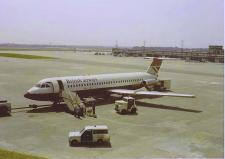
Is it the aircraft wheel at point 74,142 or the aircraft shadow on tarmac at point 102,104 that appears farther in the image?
the aircraft shadow on tarmac at point 102,104

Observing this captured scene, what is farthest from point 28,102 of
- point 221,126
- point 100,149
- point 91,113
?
point 221,126

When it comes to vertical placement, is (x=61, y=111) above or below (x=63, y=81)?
below

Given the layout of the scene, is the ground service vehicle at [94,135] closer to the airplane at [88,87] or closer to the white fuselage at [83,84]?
the airplane at [88,87]

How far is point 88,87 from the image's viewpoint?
131 ft

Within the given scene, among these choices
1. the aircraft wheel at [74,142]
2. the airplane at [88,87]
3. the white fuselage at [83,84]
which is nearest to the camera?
the aircraft wheel at [74,142]

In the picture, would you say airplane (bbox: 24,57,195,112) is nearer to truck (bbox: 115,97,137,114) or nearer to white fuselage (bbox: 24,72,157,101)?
white fuselage (bbox: 24,72,157,101)

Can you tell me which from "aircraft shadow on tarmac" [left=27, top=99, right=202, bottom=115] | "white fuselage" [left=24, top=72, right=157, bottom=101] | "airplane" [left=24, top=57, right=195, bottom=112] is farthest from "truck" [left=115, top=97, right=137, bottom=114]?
"white fuselage" [left=24, top=72, right=157, bottom=101]

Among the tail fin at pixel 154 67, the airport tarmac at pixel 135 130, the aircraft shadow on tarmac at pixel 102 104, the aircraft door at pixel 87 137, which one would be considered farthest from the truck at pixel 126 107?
the tail fin at pixel 154 67

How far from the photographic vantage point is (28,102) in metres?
41.6

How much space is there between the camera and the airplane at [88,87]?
3644cm

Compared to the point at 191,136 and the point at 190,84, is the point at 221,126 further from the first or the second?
the point at 190,84

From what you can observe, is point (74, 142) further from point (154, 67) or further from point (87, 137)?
point (154, 67)

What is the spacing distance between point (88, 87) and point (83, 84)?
812mm

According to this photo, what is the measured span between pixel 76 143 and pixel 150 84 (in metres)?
25.2
